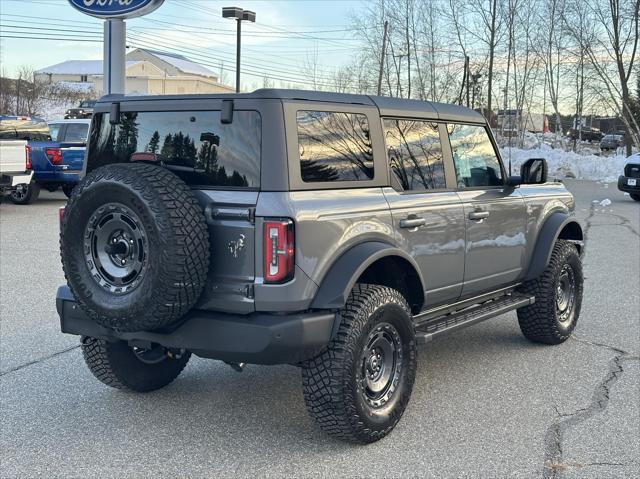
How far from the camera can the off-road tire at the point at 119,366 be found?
4.88 metres

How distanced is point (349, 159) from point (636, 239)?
10.3 metres

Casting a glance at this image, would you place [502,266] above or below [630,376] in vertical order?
above

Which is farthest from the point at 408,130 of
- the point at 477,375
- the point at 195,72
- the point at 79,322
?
the point at 195,72

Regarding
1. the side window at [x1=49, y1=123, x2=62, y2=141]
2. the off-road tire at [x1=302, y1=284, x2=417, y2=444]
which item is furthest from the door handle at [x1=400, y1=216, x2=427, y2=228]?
the side window at [x1=49, y1=123, x2=62, y2=141]

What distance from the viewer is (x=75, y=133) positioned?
17.7 m

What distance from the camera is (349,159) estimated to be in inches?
176

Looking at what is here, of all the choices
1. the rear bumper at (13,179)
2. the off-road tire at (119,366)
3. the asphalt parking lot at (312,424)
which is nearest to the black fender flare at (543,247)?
the asphalt parking lot at (312,424)

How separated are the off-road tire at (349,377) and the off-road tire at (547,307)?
7.73 ft

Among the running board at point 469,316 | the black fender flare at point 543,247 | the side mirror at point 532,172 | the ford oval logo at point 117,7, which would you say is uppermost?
the ford oval logo at point 117,7

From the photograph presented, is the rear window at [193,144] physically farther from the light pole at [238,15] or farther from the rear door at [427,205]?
the light pole at [238,15]

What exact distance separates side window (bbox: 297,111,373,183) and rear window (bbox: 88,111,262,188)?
286 mm

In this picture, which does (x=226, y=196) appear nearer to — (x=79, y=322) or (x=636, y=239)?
(x=79, y=322)

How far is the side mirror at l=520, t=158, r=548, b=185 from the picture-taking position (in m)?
5.81

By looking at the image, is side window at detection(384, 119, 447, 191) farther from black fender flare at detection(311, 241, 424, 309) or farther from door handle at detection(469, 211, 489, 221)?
black fender flare at detection(311, 241, 424, 309)
